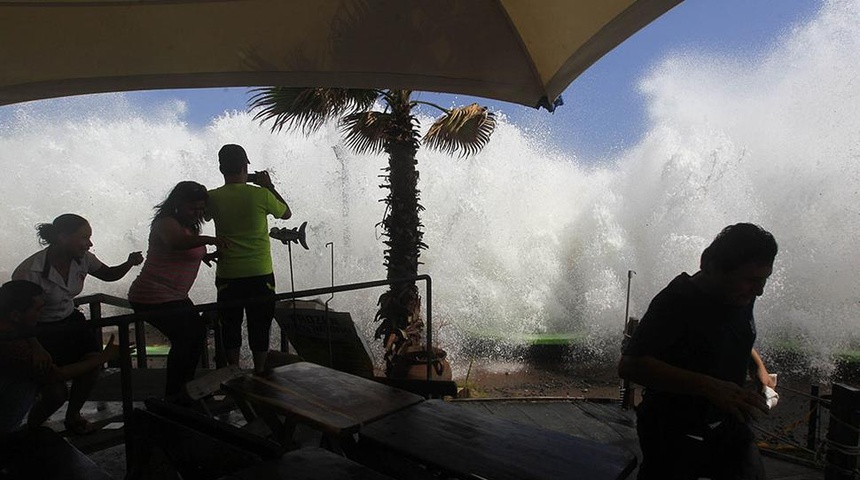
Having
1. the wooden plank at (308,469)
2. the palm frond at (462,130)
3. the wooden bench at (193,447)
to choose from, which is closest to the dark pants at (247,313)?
the wooden bench at (193,447)

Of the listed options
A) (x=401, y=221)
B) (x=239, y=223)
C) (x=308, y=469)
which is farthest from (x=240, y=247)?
(x=401, y=221)

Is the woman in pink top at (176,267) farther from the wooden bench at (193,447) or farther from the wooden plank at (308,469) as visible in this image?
the wooden plank at (308,469)

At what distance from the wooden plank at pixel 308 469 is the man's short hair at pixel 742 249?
1.35 meters

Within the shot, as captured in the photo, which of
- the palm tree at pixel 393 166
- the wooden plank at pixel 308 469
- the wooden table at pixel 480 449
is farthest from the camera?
the palm tree at pixel 393 166

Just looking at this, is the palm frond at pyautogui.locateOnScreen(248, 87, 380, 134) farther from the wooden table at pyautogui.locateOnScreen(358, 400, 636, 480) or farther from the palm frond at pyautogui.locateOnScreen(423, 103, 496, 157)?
the wooden table at pyautogui.locateOnScreen(358, 400, 636, 480)

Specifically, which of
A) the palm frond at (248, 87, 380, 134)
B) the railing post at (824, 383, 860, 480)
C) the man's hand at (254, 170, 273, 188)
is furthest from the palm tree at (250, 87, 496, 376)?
the railing post at (824, 383, 860, 480)

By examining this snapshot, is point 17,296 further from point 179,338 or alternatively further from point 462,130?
point 462,130

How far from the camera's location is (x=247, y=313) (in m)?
3.41

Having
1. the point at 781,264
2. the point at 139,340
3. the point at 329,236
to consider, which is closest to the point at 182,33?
the point at 139,340

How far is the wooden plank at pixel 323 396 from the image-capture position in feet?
6.91

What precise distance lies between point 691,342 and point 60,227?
329 centimetres

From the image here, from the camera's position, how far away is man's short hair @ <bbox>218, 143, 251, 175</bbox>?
10.9 feet

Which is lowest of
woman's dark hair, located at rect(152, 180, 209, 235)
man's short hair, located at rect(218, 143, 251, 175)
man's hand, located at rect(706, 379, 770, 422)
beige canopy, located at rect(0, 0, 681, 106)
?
man's hand, located at rect(706, 379, 770, 422)

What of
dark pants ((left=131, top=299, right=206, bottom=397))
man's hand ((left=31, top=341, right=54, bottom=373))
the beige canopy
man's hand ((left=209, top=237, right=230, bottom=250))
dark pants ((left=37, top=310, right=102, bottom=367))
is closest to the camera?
the beige canopy
